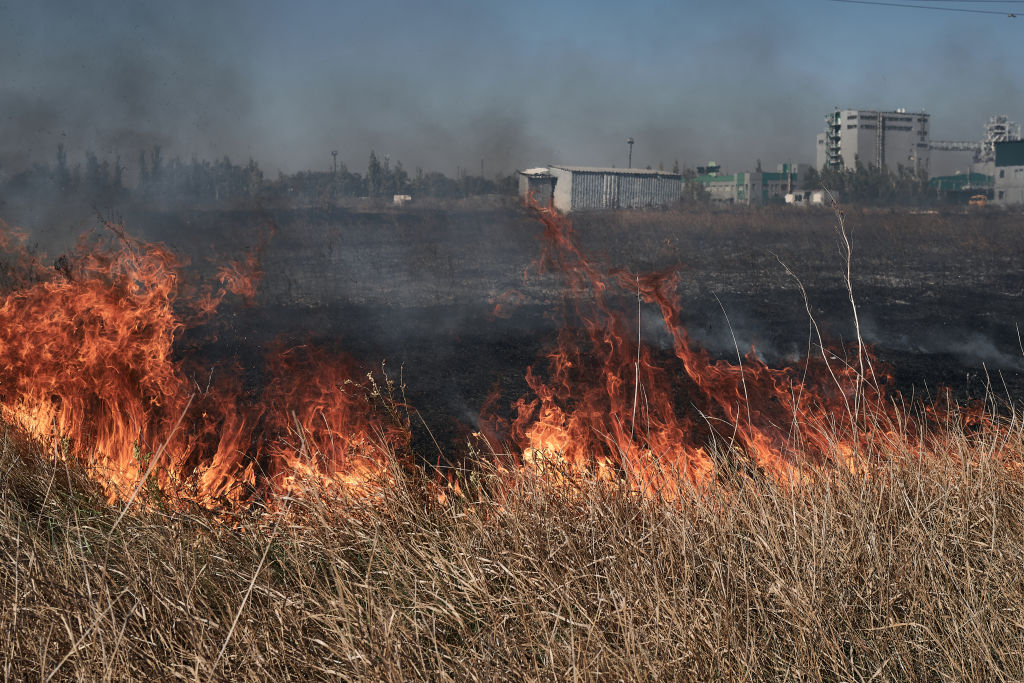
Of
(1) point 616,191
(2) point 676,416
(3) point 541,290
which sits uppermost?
(1) point 616,191

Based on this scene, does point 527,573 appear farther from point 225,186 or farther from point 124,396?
point 225,186

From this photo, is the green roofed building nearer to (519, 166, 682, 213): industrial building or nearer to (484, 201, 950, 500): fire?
(519, 166, 682, 213): industrial building

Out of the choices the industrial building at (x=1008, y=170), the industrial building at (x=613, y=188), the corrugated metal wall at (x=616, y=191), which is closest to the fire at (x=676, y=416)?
the industrial building at (x=613, y=188)

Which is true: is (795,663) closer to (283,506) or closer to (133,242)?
(283,506)

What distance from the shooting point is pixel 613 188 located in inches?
1695

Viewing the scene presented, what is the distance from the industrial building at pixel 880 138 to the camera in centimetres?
9638

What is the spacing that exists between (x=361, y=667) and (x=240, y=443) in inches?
109

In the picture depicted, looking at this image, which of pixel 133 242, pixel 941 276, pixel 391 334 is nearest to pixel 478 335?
pixel 391 334

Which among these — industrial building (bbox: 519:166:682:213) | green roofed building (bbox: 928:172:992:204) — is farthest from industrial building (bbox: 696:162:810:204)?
industrial building (bbox: 519:166:682:213)

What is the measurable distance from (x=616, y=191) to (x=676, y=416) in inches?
1464

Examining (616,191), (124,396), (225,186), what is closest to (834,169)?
(616,191)

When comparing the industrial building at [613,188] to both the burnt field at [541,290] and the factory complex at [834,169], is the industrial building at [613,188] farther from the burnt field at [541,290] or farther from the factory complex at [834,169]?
the burnt field at [541,290]

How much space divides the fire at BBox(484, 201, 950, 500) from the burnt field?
1.89 ft

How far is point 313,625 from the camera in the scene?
2518mm
